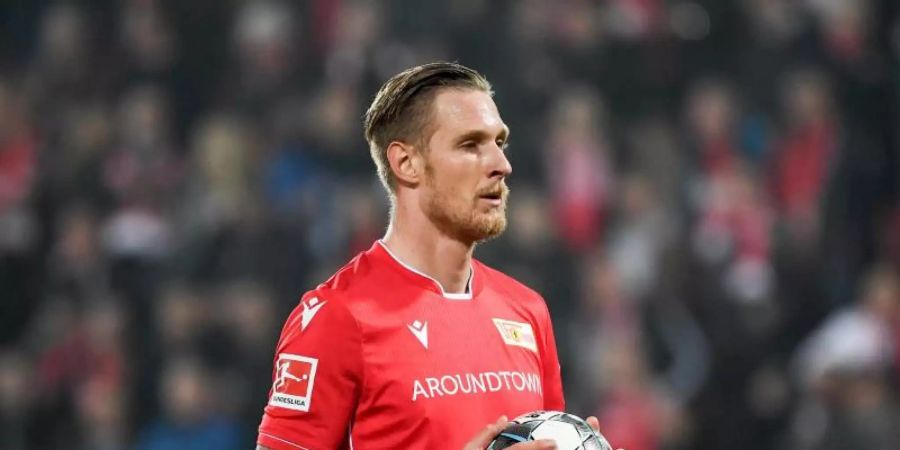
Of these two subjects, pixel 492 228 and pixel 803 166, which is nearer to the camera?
pixel 492 228

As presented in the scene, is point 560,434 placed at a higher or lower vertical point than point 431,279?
lower

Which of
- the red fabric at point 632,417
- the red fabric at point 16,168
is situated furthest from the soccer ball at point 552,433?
the red fabric at point 16,168

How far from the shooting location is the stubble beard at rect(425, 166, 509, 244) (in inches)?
123

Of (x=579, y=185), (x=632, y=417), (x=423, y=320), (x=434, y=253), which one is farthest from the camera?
(x=579, y=185)

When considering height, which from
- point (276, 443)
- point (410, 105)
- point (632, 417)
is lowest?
point (632, 417)

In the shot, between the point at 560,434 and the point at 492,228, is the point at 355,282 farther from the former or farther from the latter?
the point at 560,434

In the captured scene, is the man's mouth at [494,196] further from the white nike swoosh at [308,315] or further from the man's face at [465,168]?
the white nike swoosh at [308,315]

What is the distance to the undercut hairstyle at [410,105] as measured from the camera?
316cm

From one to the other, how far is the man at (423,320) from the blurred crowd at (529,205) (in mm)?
4282

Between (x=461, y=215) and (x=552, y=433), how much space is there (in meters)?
0.55

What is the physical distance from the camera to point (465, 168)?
10.2ft

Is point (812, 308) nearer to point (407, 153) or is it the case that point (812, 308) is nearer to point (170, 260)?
point (170, 260)

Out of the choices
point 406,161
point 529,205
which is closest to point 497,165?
point 406,161

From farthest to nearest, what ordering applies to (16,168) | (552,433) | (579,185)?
1. (16,168)
2. (579,185)
3. (552,433)
